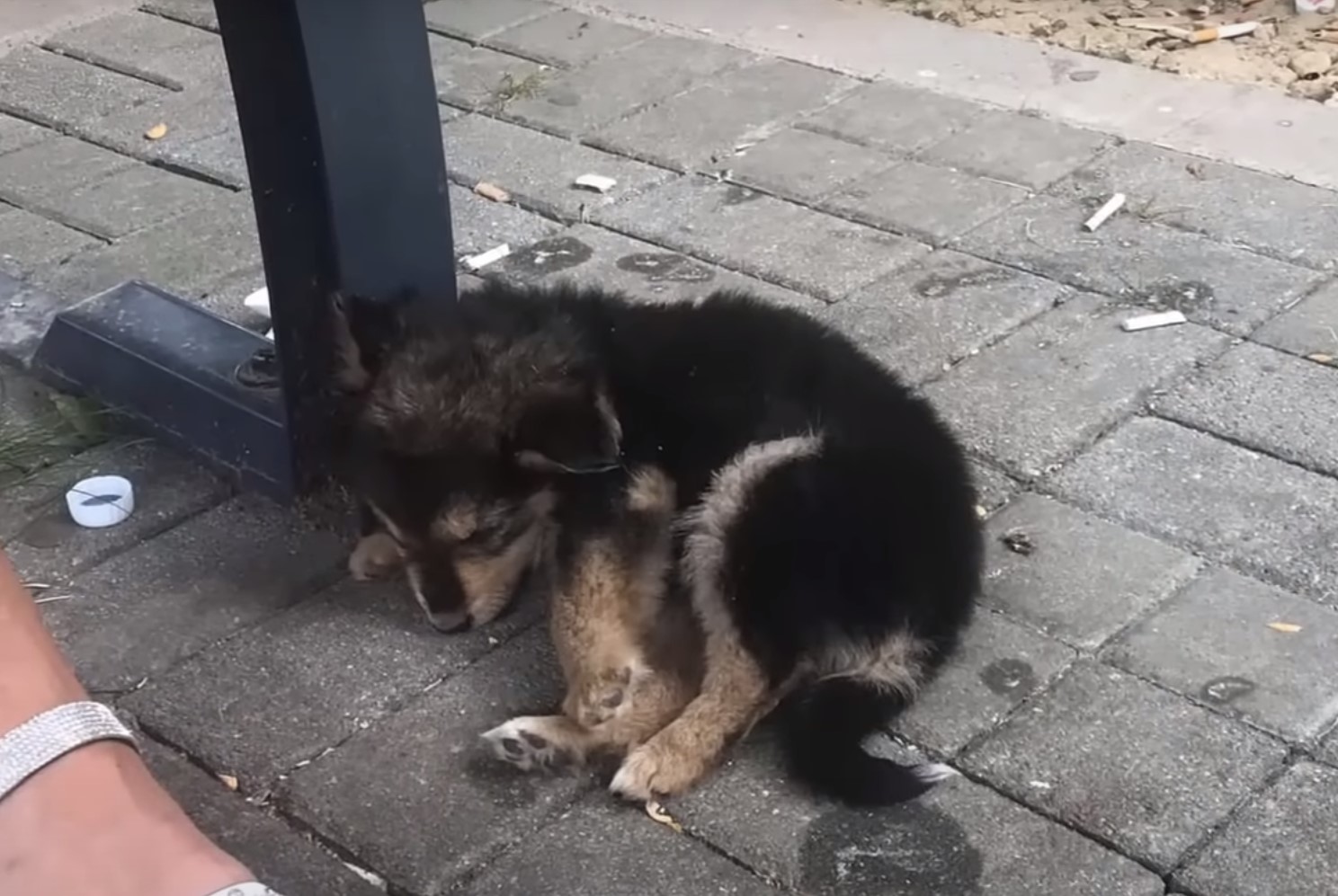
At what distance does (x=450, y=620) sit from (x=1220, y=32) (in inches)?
148

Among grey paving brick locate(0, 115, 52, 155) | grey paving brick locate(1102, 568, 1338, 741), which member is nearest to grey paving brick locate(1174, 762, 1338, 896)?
grey paving brick locate(1102, 568, 1338, 741)

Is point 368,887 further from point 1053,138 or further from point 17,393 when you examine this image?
point 1053,138

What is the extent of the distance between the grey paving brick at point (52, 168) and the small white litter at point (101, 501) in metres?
1.49

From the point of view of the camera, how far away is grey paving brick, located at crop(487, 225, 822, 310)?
4.07 meters

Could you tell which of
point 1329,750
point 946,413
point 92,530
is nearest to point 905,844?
point 1329,750

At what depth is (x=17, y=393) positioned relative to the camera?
3779mm

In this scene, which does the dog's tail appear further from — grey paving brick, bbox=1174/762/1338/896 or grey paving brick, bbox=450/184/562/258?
grey paving brick, bbox=450/184/562/258

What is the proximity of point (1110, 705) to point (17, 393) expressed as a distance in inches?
94.2

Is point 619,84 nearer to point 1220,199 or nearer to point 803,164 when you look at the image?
point 803,164

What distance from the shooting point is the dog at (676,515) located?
264cm

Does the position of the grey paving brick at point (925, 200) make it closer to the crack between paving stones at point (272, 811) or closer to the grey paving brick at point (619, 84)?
the grey paving brick at point (619, 84)

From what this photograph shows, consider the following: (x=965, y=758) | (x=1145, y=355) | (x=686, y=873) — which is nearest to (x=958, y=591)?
(x=965, y=758)

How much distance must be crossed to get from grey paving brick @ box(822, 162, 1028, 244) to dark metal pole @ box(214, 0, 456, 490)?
151 cm

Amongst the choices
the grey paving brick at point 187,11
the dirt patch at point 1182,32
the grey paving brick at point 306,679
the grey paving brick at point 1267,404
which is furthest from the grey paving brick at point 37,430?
the dirt patch at point 1182,32
